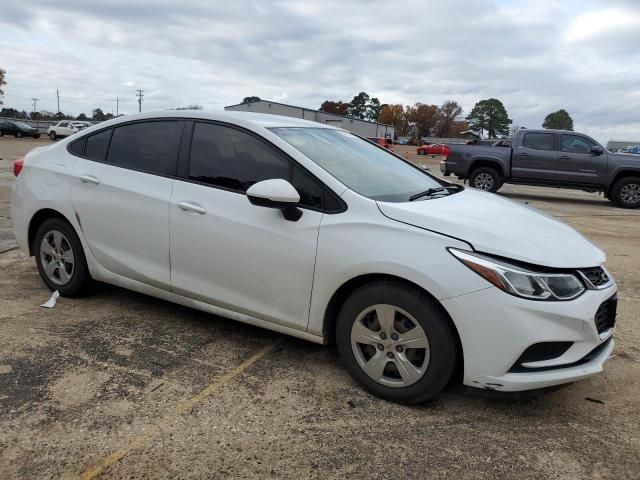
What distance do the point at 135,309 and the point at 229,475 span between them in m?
2.29

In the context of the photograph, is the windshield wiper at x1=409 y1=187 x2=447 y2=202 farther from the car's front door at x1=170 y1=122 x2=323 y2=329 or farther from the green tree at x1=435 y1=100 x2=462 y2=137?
the green tree at x1=435 y1=100 x2=462 y2=137

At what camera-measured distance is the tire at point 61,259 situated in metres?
4.32

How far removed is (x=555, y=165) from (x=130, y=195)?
12.2 metres

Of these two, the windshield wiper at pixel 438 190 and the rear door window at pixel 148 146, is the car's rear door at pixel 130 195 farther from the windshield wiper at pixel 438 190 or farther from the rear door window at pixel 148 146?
the windshield wiper at pixel 438 190

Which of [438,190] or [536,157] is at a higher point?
[536,157]

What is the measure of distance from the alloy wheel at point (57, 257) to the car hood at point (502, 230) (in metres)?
2.72

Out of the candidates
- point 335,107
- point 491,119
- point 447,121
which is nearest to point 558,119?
point 491,119

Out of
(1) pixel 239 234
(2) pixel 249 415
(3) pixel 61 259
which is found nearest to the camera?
(2) pixel 249 415

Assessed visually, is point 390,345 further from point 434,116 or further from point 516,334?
point 434,116

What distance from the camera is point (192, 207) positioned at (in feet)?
11.7

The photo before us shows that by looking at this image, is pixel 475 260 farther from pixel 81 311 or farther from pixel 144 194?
pixel 81 311

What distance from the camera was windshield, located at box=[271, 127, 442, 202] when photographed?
11.0ft

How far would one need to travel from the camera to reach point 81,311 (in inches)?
168

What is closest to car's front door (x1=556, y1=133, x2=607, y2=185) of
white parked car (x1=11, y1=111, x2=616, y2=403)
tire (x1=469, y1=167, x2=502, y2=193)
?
tire (x1=469, y1=167, x2=502, y2=193)
